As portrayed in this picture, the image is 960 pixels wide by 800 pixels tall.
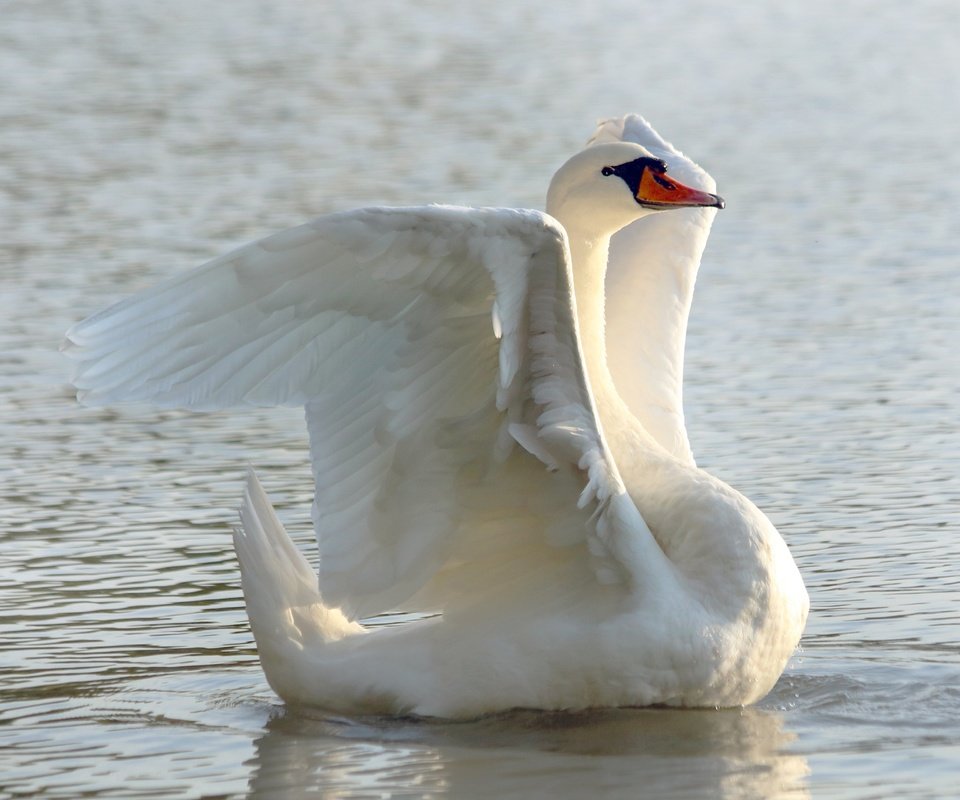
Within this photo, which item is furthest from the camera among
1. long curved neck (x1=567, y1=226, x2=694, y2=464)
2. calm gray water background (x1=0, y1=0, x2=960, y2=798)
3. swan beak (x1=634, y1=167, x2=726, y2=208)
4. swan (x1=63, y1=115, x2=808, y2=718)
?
long curved neck (x1=567, y1=226, x2=694, y2=464)

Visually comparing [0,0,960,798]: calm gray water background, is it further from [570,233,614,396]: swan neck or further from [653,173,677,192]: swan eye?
[653,173,677,192]: swan eye

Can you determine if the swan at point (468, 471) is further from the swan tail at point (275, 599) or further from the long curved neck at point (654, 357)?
the long curved neck at point (654, 357)

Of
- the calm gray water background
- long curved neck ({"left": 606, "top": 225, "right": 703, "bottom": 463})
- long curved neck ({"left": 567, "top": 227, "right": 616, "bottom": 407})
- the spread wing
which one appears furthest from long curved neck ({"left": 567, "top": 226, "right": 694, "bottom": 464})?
the spread wing

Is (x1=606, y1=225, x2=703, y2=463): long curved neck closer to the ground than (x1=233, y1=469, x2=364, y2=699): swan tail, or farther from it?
farther from it

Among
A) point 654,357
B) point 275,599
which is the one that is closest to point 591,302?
point 654,357

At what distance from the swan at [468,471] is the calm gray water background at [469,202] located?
216 millimetres

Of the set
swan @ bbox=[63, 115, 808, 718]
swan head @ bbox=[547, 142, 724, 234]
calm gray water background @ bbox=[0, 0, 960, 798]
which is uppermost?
swan head @ bbox=[547, 142, 724, 234]

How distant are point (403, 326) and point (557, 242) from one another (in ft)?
1.99

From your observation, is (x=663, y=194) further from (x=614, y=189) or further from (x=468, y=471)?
(x=468, y=471)

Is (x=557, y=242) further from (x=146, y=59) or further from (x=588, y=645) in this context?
(x=146, y=59)

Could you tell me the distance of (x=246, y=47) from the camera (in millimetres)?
24828

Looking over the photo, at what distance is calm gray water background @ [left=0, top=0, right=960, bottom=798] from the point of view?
6449 millimetres

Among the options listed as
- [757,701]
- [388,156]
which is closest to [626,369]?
[757,701]

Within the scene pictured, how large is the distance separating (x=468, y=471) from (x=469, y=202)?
9040mm
